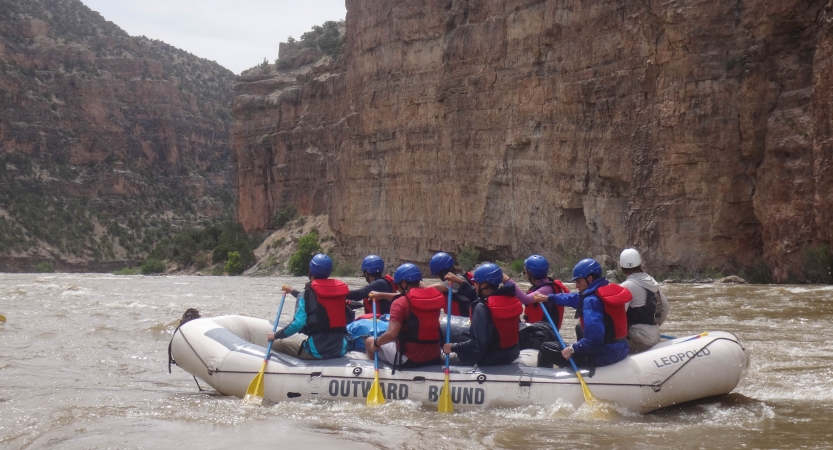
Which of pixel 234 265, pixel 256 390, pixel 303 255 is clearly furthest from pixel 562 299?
pixel 234 265

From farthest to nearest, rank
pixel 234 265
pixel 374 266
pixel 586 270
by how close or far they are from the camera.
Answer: pixel 234 265 → pixel 374 266 → pixel 586 270

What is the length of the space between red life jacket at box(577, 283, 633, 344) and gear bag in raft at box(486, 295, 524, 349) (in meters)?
0.64

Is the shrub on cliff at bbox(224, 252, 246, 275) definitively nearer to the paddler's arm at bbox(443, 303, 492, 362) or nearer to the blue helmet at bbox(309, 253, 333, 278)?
the blue helmet at bbox(309, 253, 333, 278)

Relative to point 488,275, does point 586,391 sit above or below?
below

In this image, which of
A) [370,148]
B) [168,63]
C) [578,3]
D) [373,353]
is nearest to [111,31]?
[168,63]

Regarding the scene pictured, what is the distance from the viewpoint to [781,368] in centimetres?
1013

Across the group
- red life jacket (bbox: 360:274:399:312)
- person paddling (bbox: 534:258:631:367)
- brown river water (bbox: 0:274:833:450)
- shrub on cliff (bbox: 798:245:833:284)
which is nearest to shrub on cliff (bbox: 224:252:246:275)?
shrub on cliff (bbox: 798:245:833:284)

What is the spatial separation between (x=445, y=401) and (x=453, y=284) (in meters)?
1.43

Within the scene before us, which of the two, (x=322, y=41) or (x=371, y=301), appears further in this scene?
(x=322, y=41)

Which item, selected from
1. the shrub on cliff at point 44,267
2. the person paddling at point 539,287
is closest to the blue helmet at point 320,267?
the person paddling at point 539,287

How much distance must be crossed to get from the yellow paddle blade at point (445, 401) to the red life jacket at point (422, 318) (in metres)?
0.51

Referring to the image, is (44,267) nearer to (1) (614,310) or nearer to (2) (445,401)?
(2) (445,401)

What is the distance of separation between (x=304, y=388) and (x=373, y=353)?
2.63 feet

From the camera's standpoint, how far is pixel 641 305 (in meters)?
8.64
